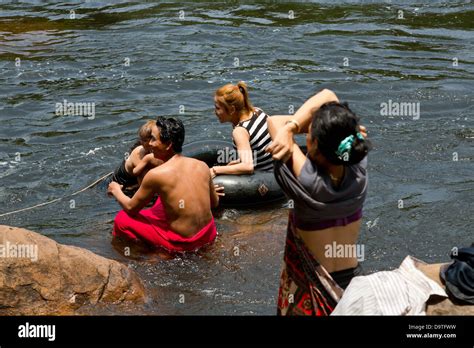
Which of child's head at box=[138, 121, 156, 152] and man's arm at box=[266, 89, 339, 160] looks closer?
man's arm at box=[266, 89, 339, 160]

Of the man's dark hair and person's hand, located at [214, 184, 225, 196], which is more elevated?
the man's dark hair

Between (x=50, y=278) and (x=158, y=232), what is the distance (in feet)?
5.75

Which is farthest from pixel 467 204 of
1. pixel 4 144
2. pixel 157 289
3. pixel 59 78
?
pixel 59 78

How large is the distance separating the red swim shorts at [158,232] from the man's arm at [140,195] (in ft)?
0.45

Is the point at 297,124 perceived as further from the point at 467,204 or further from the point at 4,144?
the point at 4,144

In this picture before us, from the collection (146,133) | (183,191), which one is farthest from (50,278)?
(146,133)

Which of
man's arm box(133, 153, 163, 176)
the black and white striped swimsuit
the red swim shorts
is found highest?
the black and white striped swimsuit

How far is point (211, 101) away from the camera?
1394 cm

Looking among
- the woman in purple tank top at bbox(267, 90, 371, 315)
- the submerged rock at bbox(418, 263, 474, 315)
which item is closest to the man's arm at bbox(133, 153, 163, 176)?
the woman in purple tank top at bbox(267, 90, 371, 315)

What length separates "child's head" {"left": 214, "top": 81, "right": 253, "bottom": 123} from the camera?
8719mm

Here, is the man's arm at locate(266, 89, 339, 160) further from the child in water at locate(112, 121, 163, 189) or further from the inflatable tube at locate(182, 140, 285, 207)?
the inflatable tube at locate(182, 140, 285, 207)

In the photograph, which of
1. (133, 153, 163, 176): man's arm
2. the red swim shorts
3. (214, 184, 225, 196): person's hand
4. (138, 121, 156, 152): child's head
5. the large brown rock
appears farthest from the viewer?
(214, 184, 225, 196): person's hand

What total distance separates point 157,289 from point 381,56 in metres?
9.91

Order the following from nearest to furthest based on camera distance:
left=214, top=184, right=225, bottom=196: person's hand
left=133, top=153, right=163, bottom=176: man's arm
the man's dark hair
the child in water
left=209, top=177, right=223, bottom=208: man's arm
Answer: the man's dark hair
left=209, top=177, right=223, bottom=208: man's arm
the child in water
left=133, top=153, right=163, bottom=176: man's arm
left=214, top=184, right=225, bottom=196: person's hand
